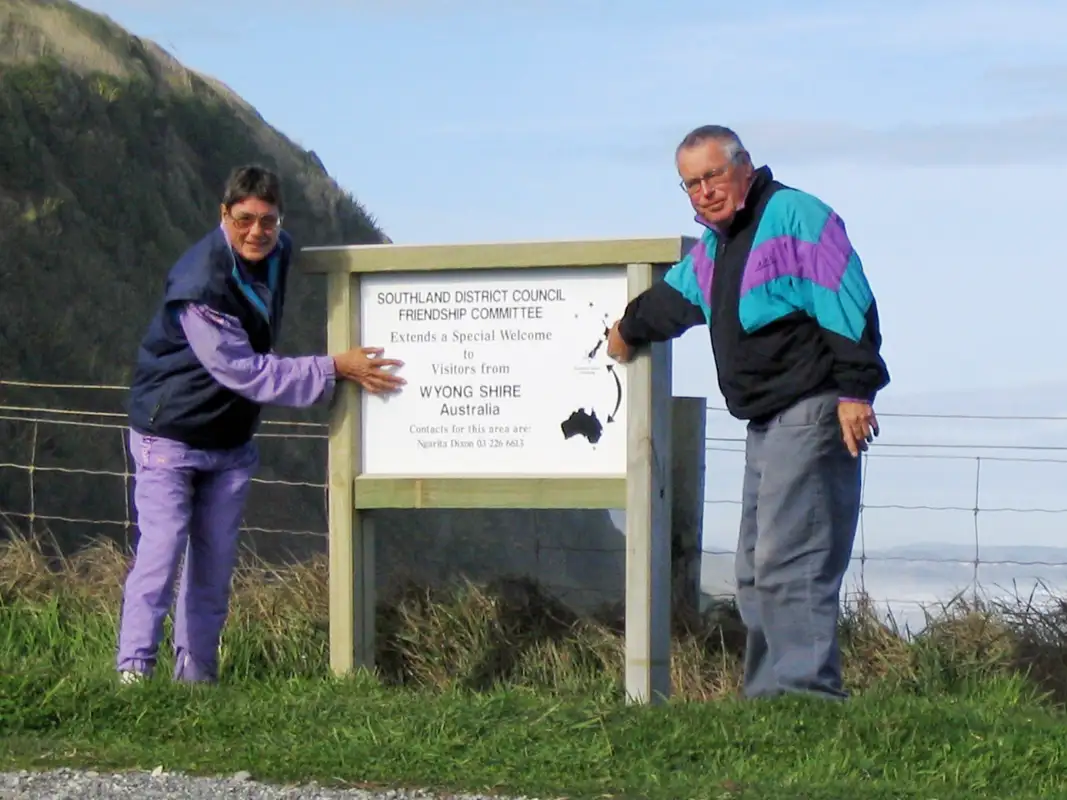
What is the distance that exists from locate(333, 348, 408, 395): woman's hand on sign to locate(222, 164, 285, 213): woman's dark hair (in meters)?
0.66

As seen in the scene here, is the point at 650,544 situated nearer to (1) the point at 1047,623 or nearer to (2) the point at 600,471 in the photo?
(2) the point at 600,471

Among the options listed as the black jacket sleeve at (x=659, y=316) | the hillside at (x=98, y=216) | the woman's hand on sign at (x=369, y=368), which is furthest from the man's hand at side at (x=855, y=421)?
the hillside at (x=98, y=216)

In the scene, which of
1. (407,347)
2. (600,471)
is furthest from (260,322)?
(600,471)

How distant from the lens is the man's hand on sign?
6.83 metres

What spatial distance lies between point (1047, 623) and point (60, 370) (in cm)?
1448

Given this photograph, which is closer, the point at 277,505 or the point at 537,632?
the point at 537,632

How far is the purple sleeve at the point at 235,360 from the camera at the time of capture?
679 centimetres

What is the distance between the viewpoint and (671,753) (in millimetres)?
5594

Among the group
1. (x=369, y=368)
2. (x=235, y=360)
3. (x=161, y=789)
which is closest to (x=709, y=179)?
(x=369, y=368)

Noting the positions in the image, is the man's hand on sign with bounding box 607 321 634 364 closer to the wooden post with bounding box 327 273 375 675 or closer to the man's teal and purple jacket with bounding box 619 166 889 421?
the man's teal and purple jacket with bounding box 619 166 889 421

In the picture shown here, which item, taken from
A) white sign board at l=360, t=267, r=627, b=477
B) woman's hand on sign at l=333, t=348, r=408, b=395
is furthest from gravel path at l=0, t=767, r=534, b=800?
woman's hand on sign at l=333, t=348, r=408, b=395

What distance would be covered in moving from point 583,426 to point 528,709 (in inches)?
54.0

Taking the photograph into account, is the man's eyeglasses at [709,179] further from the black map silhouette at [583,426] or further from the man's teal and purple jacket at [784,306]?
the black map silhouette at [583,426]

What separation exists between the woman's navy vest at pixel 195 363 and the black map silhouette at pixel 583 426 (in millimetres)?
1228
